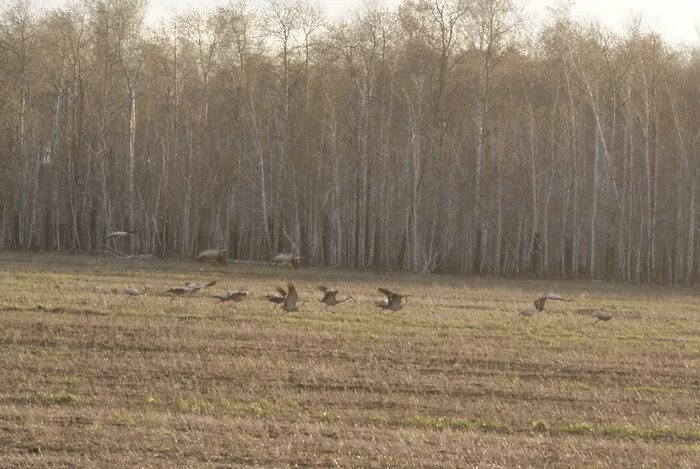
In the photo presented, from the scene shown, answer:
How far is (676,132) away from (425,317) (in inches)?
1214

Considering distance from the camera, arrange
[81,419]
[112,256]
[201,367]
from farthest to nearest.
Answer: [112,256] → [201,367] → [81,419]

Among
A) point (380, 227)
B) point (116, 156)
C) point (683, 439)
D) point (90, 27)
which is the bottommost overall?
point (683, 439)

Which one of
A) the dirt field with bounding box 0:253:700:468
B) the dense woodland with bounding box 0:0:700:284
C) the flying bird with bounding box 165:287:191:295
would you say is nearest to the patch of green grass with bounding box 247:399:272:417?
the dirt field with bounding box 0:253:700:468

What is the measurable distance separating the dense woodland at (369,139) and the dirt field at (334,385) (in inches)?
893

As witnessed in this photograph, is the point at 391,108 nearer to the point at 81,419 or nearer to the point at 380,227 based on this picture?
the point at 380,227

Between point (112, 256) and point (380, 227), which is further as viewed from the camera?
point (380, 227)

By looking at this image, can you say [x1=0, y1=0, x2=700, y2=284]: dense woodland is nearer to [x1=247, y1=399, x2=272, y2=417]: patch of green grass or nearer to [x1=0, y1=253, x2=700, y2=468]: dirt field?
[x1=0, y1=253, x2=700, y2=468]: dirt field

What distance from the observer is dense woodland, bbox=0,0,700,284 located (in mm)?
44594

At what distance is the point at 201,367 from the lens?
13.7 m

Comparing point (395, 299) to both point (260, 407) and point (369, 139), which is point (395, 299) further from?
point (369, 139)

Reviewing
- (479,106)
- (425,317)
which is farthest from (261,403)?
(479,106)

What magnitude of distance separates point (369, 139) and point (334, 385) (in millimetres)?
33331

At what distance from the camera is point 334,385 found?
506 inches

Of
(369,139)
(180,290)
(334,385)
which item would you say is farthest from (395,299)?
(369,139)
